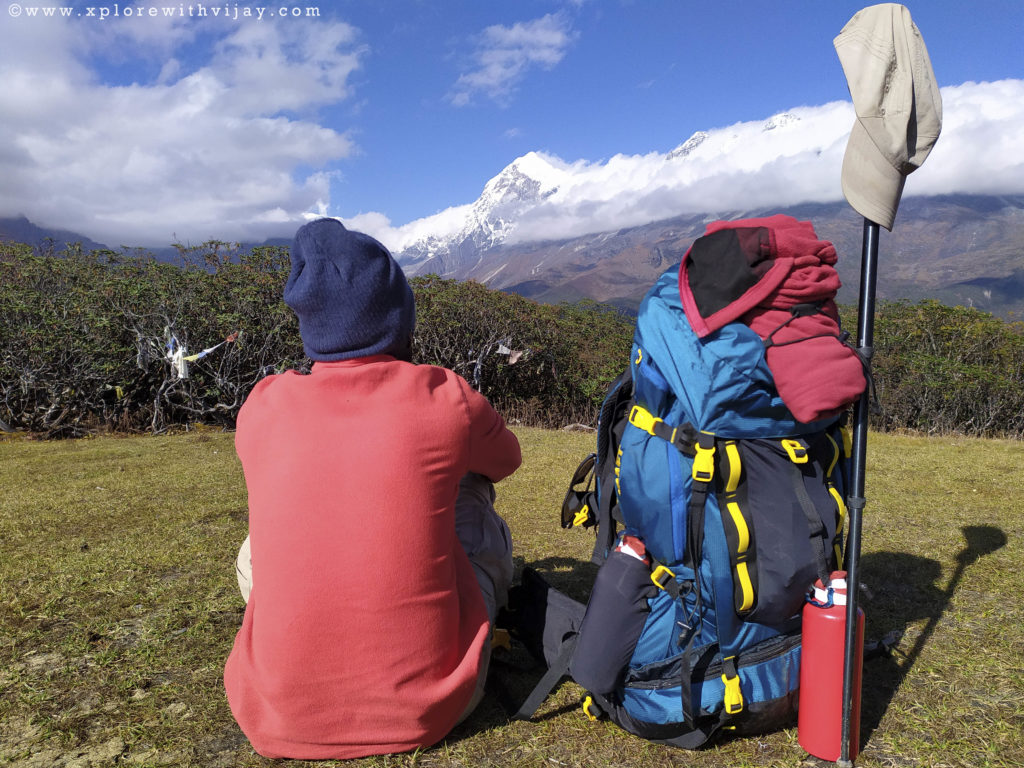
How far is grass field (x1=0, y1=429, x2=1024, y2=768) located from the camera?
2023mm

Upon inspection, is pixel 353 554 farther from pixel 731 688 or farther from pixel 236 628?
pixel 236 628

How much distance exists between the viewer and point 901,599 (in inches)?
121

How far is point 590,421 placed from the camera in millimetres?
11688

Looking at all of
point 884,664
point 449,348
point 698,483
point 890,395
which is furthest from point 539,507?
point 890,395

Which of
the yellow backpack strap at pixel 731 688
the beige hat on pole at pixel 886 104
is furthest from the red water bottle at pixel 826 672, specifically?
the beige hat on pole at pixel 886 104

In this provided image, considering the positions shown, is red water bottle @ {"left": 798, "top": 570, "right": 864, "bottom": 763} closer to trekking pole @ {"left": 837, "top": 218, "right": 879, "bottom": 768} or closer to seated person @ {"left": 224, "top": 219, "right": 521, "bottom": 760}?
trekking pole @ {"left": 837, "top": 218, "right": 879, "bottom": 768}

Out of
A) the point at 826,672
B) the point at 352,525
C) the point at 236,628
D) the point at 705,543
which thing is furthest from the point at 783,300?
the point at 236,628

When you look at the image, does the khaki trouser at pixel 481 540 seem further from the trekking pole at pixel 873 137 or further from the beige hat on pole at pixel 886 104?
the beige hat on pole at pixel 886 104

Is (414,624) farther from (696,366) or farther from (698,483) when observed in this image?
(696,366)

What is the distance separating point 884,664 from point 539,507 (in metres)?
2.59

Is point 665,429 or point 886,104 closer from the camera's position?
point 886,104

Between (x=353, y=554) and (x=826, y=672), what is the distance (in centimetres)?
137

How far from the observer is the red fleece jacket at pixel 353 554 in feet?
5.55

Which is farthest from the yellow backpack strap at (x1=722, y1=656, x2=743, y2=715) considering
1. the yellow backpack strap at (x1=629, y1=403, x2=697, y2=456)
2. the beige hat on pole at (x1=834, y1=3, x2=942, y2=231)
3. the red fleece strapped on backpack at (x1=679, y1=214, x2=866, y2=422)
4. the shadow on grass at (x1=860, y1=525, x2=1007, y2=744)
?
the beige hat on pole at (x1=834, y1=3, x2=942, y2=231)
